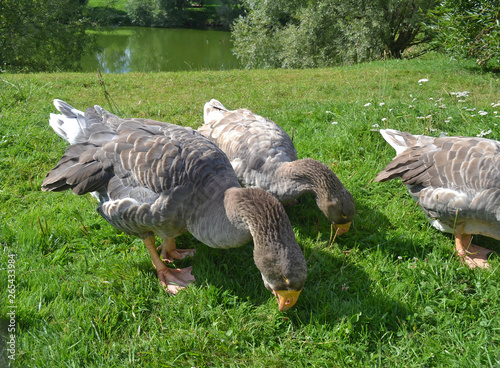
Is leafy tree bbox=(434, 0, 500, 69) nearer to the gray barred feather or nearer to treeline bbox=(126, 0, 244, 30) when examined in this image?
the gray barred feather

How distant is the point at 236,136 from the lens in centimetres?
463

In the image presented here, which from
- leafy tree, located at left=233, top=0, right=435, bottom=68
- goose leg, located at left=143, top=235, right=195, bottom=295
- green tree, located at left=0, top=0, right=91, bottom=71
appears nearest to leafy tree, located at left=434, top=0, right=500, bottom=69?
leafy tree, located at left=233, top=0, right=435, bottom=68

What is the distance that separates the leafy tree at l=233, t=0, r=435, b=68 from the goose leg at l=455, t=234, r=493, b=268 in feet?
41.6

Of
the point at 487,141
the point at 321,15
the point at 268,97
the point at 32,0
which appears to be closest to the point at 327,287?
the point at 487,141

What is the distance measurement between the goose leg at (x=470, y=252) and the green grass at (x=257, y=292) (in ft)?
0.36

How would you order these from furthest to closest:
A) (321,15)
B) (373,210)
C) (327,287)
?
(321,15) < (373,210) < (327,287)

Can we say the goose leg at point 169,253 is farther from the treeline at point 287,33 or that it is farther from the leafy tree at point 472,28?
the treeline at point 287,33

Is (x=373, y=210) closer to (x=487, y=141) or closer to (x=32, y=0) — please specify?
Answer: (x=487, y=141)

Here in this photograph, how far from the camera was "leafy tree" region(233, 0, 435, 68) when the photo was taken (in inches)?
635

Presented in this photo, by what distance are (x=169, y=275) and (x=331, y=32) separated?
1712 cm

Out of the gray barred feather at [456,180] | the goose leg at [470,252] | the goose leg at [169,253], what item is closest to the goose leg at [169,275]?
the goose leg at [169,253]

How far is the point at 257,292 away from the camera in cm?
327

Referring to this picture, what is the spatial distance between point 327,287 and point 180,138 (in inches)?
76.3

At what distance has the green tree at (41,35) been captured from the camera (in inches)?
697
